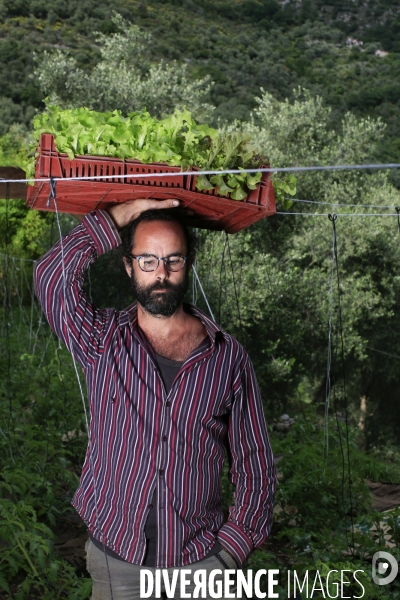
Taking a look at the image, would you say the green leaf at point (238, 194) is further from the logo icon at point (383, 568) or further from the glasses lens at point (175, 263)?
the logo icon at point (383, 568)

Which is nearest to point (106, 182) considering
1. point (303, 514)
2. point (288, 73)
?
point (303, 514)

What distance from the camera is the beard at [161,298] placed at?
153 centimetres

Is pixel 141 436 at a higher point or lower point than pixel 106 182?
lower

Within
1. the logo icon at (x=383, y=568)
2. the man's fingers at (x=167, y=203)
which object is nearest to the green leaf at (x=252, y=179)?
the man's fingers at (x=167, y=203)

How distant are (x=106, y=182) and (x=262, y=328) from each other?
9460mm

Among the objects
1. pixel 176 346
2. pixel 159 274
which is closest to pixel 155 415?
pixel 176 346

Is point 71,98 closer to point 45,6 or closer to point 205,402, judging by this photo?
point 45,6

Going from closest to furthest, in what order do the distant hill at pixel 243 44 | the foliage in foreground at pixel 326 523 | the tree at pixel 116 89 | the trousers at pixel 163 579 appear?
the trousers at pixel 163 579, the foliage in foreground at pixel 326 523, the tree at pixel 116 89, the distant hill at pixel 243 44

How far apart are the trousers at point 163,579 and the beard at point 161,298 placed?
48cm

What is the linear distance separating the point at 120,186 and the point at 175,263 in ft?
0.62

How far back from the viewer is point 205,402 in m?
1.51

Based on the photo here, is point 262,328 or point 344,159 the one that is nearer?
point 262,328

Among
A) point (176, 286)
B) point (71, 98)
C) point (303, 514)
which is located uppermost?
point (71, 98)

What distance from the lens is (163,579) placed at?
4.70 feet
